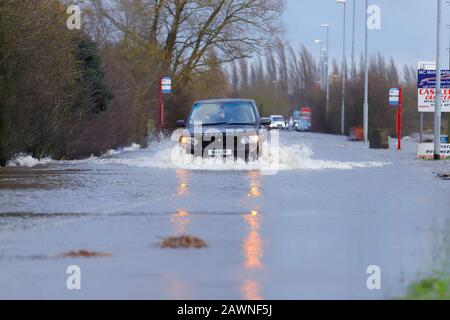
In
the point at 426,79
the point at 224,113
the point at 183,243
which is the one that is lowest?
the point at 183,243

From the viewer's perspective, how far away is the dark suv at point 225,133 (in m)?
25.3

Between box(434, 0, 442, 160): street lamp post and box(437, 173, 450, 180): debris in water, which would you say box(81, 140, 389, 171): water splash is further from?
box(434, 0, 442, 160): street lamp post

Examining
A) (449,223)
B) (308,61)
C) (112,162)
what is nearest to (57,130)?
(112,162)

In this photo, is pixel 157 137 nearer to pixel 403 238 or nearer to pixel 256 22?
pixel 256 22

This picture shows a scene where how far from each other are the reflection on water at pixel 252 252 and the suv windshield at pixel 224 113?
931cm

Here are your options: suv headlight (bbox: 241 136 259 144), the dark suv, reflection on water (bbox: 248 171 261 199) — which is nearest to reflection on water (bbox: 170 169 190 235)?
reflection on water (bbox: 248 171 261 199)

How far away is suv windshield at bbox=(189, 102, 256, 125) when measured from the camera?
26172 mm

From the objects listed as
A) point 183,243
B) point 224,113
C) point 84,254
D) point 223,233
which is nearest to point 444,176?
point 224,113

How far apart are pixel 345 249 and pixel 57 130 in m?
19.5

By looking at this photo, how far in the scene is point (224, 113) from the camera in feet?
86.5

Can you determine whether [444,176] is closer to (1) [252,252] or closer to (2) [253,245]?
(2) [253,245]

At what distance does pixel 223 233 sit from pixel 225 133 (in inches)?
527

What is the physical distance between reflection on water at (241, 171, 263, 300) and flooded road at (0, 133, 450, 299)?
0.02 meters

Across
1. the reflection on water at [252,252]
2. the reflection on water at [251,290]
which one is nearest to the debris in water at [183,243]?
the reflection on water at [252,252]
